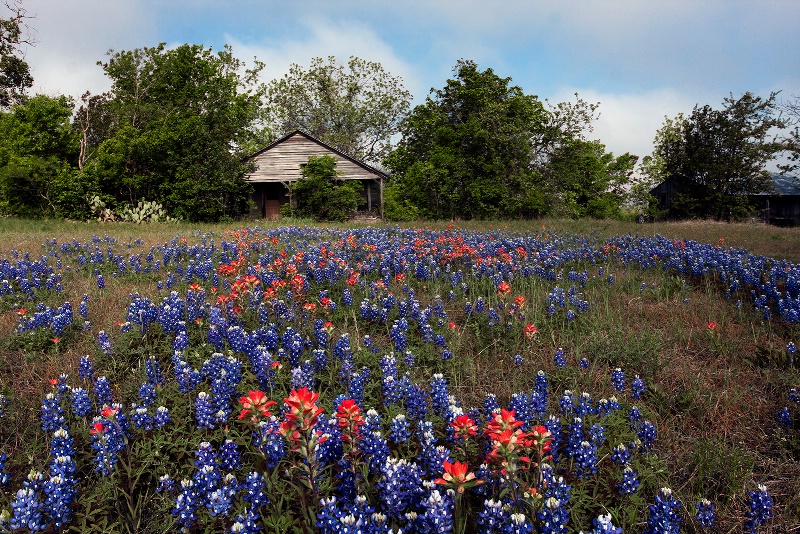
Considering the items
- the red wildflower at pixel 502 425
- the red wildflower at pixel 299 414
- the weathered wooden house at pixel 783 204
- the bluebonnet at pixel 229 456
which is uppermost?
the weathered wooden house at pixel 783 204

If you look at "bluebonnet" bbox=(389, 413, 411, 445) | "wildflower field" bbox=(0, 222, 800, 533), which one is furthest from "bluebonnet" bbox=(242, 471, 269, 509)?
"bluebonnet" bbox=(389, 413, 411, 445)

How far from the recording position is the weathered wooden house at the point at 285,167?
28688 millimetres

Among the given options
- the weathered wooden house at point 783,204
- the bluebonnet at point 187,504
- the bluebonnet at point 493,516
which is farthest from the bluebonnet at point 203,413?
the weathered wooden house at point 783,204

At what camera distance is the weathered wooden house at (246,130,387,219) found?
94.1ft

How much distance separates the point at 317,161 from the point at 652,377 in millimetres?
25439

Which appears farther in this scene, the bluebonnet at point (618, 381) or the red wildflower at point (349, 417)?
the bluebonnet at point (618, 381)

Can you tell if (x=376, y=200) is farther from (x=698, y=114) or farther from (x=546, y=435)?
(x=546, y=435)

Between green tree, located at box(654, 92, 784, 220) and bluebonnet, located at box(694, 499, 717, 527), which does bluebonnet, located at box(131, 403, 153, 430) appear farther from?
green tree, located at box(654, 92, 784, 220)

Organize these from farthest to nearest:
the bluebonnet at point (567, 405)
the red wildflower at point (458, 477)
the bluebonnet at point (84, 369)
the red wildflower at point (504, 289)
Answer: the red wildflower at point (504, 289) < the bluebonnet at point (84, 369) < the bluebonnet at point (567, 405) < the red wildflower at point (458, 477)

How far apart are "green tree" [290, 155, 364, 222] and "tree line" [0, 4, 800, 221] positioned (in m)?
0.32

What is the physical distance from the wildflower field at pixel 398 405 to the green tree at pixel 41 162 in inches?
743

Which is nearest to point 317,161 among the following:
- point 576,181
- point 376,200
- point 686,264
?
point 376,200

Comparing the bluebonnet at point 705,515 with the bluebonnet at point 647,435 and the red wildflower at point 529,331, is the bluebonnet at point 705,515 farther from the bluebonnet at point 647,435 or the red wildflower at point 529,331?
the red wildflower at point 529,331

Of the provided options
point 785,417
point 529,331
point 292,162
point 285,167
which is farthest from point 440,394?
point 292,162
